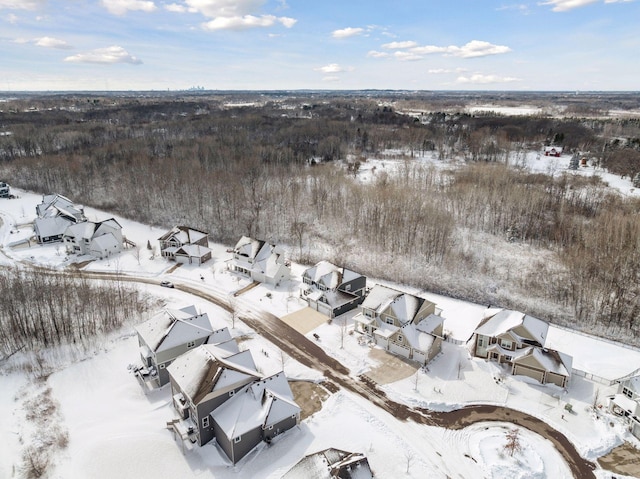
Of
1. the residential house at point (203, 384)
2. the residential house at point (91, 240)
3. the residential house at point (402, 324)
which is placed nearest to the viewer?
the residential house at point (203, 384)

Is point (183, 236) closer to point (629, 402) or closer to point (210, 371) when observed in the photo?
point (210, 371)

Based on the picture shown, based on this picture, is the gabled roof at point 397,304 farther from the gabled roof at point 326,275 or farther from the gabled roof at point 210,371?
the gabled roof at point 210,371

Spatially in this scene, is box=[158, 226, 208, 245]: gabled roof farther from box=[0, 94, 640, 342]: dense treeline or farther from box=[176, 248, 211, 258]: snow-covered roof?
box=[0, 94, 640, 342]: dense treeline

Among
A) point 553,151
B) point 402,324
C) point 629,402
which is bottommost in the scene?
point 629,402

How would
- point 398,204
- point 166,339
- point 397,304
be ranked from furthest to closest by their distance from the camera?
1. point 398,204
2. point 397,304
3. point 166,339

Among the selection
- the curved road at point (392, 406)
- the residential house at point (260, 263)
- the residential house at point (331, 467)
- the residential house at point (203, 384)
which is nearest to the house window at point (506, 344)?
the curved road at point (392, 406)

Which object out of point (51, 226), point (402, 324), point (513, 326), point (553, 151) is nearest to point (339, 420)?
point (402, 324)

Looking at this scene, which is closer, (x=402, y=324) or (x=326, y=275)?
(x=402, y=324)
